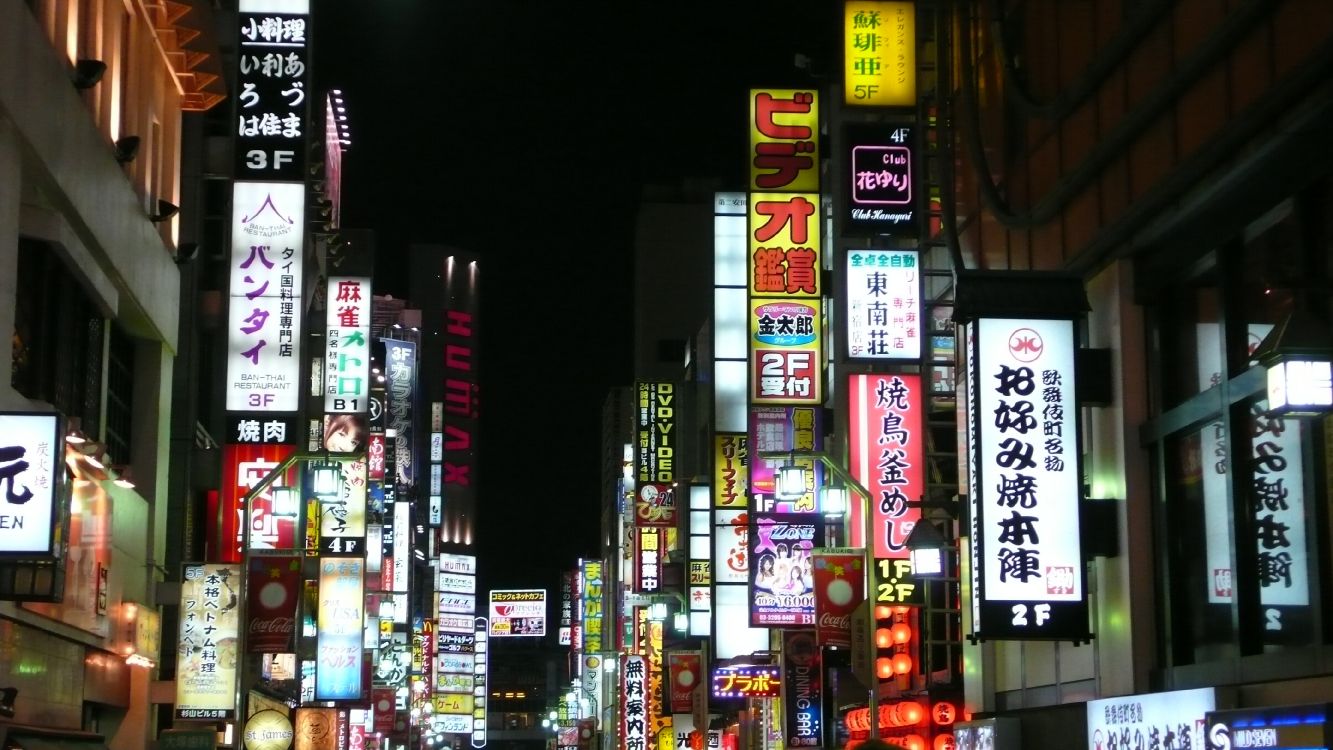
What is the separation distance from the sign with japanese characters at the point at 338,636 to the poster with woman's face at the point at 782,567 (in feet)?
35.0

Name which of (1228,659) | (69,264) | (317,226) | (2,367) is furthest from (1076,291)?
(317,226)

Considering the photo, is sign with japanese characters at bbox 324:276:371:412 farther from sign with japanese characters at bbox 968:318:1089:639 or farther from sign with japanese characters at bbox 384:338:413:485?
sign with japanese characters at bbox 968:318:1089:639

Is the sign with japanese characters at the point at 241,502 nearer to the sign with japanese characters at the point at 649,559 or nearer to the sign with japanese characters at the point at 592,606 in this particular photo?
the sign with japanese characters at the point at 649,559

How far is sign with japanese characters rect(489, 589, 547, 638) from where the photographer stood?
13400cm

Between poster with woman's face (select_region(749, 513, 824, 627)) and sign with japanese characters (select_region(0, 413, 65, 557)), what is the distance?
1876 centimetres

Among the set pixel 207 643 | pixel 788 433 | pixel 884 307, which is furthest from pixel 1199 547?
pixel 788 433

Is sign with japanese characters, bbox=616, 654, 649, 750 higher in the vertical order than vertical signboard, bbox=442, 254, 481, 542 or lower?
lower

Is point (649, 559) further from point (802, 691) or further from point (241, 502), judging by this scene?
Result: point (241, 502)

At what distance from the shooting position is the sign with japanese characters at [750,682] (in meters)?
39.4

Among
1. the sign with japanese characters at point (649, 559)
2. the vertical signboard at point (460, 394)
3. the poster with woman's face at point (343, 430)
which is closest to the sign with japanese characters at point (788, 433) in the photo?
the poster with woman's face at point (343, 430)

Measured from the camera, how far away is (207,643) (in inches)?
1146

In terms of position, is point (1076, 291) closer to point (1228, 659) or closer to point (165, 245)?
point (1228, 659)

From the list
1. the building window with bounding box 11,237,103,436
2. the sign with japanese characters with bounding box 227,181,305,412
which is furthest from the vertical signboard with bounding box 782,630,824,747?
the building window with bounding box 11,237,103,436

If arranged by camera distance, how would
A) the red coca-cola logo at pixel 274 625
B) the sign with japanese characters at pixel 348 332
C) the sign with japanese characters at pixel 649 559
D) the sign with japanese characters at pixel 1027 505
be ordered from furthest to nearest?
the sign with japanese characters at pixel 649 559 < the sign with japanese characters at pixel 348 332 < the red coca-cola logo at pixel 274 625 < the sign with japanese characters at pixel 1027 505
